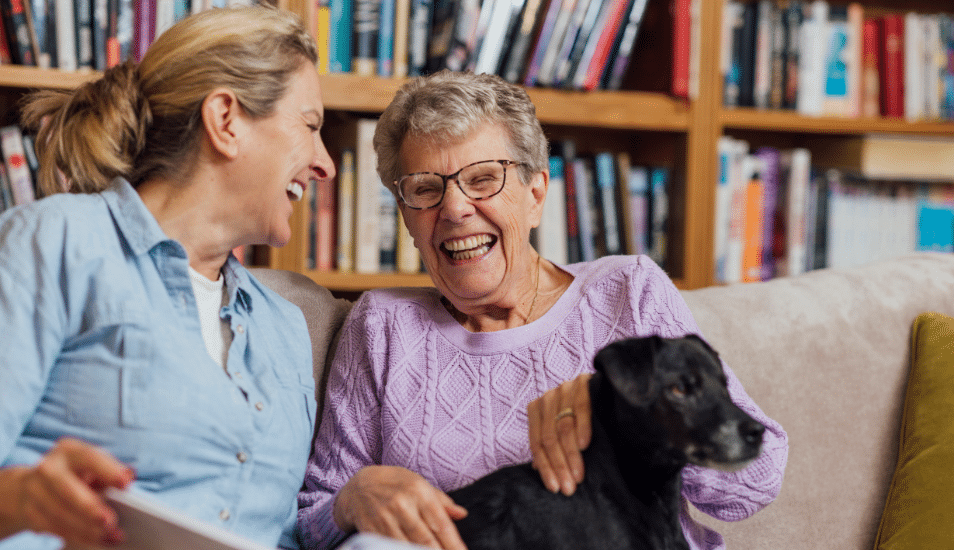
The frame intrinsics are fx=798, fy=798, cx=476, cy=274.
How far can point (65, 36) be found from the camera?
1.74 metres

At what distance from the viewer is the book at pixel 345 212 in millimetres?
1886

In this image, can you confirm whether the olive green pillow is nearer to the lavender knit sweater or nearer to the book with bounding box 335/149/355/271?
the lavender knit sweater

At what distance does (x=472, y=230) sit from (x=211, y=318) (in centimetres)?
41

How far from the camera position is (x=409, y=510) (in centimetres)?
94

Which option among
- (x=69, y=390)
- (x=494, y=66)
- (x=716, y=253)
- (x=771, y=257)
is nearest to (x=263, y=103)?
(x=69, y=390)

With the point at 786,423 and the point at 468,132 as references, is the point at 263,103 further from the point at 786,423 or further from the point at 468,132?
the point at 786,423

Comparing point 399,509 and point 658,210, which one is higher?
point 658,210

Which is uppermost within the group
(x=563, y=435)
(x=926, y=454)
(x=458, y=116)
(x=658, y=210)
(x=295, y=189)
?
(x=458, y=116)

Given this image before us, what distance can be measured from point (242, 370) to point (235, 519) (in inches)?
7.4

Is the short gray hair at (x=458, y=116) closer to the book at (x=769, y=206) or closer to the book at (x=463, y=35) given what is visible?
the book at (x=463, y=35)

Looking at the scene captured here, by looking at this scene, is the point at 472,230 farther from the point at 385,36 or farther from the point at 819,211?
the point at 819,211

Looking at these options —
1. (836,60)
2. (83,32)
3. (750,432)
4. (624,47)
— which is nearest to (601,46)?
(624,47)

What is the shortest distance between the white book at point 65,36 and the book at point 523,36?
0.97 metres

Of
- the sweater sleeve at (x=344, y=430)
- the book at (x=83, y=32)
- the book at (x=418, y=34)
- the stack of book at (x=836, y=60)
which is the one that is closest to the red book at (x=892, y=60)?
the stack of book at (x=836, y=60)
